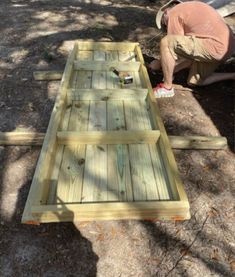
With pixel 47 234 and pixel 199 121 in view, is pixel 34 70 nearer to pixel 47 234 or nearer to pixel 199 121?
pixel 199 121

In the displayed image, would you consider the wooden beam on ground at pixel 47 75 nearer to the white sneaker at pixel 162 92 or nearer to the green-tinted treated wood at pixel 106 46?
the green-tinted treated wood at pixel 106 46

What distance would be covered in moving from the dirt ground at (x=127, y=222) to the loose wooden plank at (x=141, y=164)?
29cm

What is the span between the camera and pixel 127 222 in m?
2.84

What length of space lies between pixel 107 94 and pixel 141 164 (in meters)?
1.39

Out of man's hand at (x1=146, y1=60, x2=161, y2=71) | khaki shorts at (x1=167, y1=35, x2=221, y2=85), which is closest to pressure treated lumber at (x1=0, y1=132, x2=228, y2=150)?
khaki shorts at (x1=167, y1=35, x2=221, y2=85)

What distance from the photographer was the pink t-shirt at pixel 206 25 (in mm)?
4168

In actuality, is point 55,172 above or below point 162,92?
above

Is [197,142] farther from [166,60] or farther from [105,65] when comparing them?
[105,65]

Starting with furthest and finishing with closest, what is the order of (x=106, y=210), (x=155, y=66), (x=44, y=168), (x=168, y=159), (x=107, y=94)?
(x=155, y=66), (x=107, y=94), (x=168, y=159), (x=44, y=168), (x=106, y=210)

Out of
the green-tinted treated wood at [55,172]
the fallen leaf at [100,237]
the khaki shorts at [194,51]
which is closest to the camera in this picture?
the fallen leaf at [100,237]

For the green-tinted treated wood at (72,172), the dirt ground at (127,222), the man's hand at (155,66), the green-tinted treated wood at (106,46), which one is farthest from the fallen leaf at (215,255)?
the green-tinted treated wood at (106,46)

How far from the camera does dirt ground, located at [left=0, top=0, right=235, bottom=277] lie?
8.23ft

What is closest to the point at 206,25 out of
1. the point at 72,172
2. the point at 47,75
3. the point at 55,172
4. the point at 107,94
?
the point at 107,94

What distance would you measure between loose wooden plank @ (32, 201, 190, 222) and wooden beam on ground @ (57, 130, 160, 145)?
94 cm
